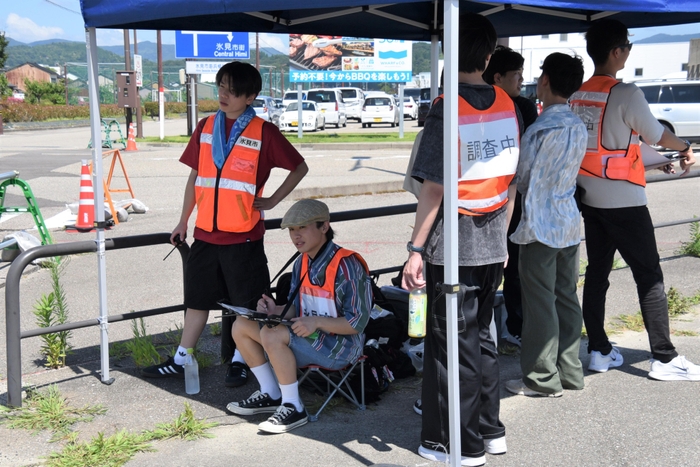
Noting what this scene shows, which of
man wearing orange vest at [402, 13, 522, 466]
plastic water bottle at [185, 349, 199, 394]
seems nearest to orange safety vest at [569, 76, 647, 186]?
man wearing orange vest at [402, 13, 522, 466]

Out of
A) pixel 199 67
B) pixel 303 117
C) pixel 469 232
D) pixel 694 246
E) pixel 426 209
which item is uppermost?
pixel 199 67

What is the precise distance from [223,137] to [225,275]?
2.57 feet

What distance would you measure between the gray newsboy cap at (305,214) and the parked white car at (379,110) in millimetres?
32616

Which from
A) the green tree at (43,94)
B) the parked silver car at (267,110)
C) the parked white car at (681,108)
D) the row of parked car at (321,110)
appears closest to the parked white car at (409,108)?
the row of parked car at (321,110)

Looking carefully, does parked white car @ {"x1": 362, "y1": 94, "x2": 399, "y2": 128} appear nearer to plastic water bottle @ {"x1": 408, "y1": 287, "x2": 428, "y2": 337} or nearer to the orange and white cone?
the orange and white cone

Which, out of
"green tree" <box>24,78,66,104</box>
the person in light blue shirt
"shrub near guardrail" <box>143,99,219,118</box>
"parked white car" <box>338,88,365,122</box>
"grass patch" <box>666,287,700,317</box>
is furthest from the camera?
"green tree" <box>24,78,66,104</box>

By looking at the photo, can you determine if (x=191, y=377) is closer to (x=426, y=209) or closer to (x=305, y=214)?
(x=305, y=214)

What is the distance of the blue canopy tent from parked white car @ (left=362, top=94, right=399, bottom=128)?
3010cm

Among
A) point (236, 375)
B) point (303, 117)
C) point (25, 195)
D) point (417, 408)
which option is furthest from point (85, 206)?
point (303, 117)

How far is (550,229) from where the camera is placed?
3904mm

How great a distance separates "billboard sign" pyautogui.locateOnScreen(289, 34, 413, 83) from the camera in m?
32.7

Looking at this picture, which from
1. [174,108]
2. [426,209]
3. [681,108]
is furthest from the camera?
[174,108]

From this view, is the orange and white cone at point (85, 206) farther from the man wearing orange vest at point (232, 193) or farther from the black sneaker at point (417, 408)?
the black sneaker at point (417, 408)

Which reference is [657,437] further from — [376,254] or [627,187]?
[376,254]
